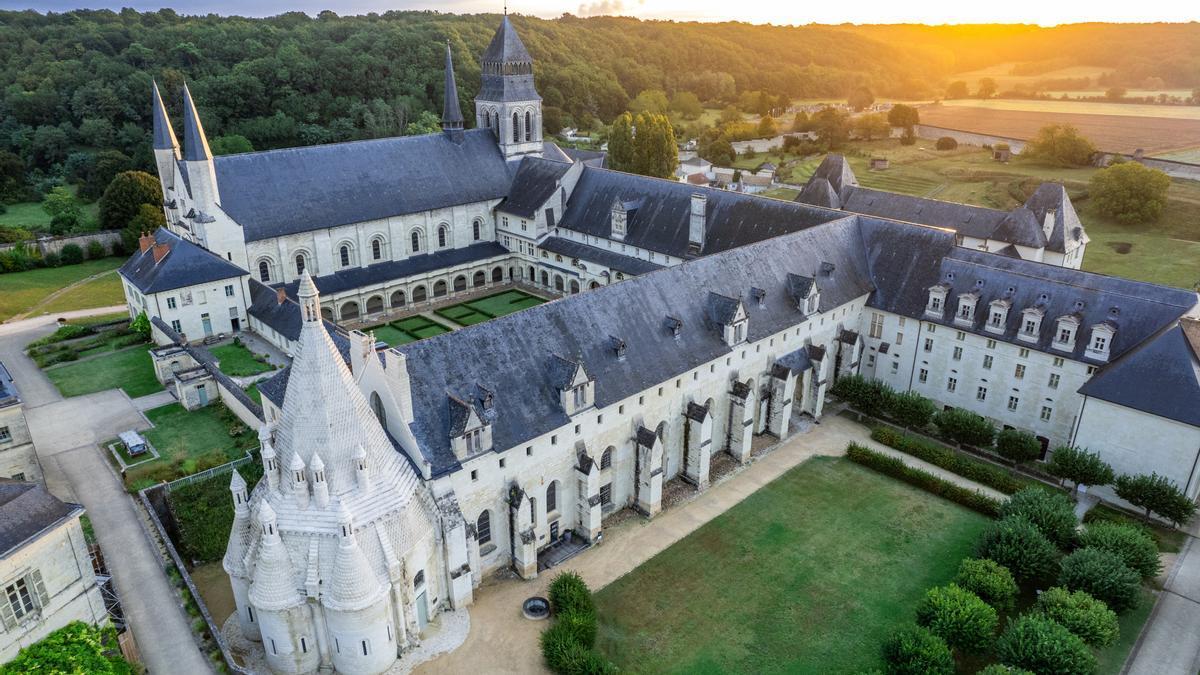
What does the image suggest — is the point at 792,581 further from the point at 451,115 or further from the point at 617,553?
the point at 451,115

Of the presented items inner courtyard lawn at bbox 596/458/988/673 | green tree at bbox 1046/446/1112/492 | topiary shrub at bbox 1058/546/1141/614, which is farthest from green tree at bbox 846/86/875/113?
topiary shrub at bbox 1058/546/1141/614

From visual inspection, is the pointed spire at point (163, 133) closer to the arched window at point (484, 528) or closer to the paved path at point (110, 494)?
the paved path at point (110, 494)

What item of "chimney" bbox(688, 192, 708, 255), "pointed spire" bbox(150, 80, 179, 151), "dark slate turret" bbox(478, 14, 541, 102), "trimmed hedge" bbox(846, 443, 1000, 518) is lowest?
"trimmed hedge" bbox(846, 443, 1000, 518)

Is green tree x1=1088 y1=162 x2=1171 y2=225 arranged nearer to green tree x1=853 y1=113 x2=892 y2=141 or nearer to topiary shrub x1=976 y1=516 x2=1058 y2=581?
green tree x1=853 y1=113 x2=892 y2=141

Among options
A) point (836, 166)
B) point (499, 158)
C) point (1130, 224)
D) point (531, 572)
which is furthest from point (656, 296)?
point (1130, 224)

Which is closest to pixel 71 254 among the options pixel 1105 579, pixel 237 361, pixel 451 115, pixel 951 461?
pixel 237 361

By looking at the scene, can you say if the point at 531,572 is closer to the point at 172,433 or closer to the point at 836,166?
the point at 172,433
